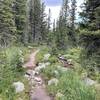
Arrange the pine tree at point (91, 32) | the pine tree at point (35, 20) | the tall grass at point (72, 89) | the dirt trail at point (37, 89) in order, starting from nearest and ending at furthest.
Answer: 1. the tall grass at point (72, 89)
2. the dirt trail at point (37, 89)
3. the pine tree at point (91, 32)
4. the pine tree at point (35, 20)

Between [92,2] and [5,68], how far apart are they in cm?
817

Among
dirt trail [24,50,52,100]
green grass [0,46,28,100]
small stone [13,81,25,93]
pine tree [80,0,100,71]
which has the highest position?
pine tree [80,0,100,71]

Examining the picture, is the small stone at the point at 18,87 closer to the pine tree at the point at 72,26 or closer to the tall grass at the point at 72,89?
the tall grass at the point at 72,89

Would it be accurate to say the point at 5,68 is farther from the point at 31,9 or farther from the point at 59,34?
the point at 31,9

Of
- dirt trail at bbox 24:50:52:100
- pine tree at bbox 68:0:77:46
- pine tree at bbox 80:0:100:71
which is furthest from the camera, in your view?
pine tree at bbox 68:0:77:46

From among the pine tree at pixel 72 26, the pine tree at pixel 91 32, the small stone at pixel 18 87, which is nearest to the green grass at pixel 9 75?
the small stone at pixel 18 87

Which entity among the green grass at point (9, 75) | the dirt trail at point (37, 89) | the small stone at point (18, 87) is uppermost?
the green grass at point (9, 75)

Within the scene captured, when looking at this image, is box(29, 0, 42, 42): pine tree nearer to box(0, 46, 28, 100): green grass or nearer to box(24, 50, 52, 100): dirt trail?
box(24, 50, 52, 100): dirt trail

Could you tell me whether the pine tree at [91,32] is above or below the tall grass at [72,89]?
above

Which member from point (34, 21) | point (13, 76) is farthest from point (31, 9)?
point (13, 76)

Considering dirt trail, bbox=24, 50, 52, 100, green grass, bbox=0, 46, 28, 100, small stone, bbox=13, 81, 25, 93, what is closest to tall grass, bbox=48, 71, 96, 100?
dirt trail, bbox=24, 50, 52, 100

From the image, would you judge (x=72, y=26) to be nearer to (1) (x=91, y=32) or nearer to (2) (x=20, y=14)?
(2) (x=20, y=14)

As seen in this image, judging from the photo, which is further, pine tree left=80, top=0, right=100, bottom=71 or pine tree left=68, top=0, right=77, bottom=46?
pine tree left=68, top=0, right=77, bottom=46

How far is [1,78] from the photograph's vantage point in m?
13.8
